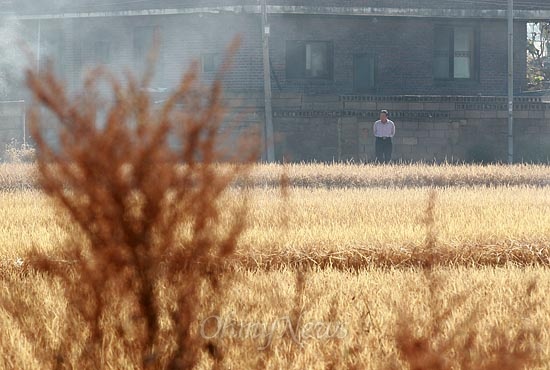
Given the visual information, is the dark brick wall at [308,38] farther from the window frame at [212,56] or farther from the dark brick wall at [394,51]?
the window frame at [212,56]

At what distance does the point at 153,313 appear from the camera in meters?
5.27

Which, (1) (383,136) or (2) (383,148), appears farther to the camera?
(2) (383,148)

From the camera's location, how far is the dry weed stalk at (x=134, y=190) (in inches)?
203

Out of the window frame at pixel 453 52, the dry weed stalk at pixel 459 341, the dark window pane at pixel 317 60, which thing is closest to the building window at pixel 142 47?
the dark window pane at pixel 317 60

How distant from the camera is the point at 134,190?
528cm

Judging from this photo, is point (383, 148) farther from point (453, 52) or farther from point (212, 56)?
point (453, 52)

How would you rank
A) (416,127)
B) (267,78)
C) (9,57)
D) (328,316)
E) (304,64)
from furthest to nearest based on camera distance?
1. (9,57)
2. (304,64)
3. (416,127)
4. (267,78)
5. (328,316)

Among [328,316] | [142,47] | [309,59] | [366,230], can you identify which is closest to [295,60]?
[309,59]

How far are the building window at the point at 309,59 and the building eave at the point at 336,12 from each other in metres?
1.18

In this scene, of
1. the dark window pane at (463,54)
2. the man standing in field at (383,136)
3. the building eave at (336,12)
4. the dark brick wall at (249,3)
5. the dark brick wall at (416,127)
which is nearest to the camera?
the man standing in field at (383,136)

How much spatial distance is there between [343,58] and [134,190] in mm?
23744

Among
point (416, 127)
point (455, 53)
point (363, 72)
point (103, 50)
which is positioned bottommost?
point (416, 127)

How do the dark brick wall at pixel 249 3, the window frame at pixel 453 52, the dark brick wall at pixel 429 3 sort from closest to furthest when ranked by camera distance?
the dark brick wall at pixel 249 3, the dark brick wall at pixel 429 3, the window frame at pixel 453 52

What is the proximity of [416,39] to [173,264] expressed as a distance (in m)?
24.4
